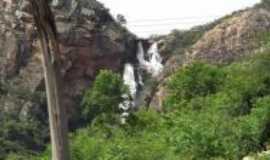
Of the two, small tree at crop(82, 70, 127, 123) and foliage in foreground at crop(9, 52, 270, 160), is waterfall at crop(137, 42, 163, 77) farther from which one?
foliage in foreground at crop(9, 52, 270, 160)

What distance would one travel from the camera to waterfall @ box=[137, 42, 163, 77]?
3585 inches

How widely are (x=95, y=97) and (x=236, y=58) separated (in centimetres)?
2538

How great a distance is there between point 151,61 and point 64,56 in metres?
15.4

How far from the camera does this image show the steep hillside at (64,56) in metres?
78.6

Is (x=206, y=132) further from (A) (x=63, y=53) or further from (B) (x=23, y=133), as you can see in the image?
(A) (x=63, y=53)

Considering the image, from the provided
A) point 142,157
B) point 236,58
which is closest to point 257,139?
point 142,157

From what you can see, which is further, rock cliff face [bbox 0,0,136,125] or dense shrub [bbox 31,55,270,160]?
rock cliff face [bbox 0,0,136,125]

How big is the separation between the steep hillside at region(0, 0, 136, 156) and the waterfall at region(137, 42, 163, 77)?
2.55 metres

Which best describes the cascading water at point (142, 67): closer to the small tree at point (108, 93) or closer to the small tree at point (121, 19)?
the small tree at point (121, 19)

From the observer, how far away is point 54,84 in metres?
10.5

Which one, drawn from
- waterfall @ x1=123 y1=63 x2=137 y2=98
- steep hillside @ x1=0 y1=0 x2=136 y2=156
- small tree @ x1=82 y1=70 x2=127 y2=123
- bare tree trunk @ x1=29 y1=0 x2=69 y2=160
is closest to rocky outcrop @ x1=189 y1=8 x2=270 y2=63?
waterfall @ x1=123 y1=63 x2=137 y2=98

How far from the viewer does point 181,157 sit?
21.6 metres

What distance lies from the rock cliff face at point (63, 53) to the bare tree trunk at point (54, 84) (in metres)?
68.1

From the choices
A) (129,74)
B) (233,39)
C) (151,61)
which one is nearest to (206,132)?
(233,39)
